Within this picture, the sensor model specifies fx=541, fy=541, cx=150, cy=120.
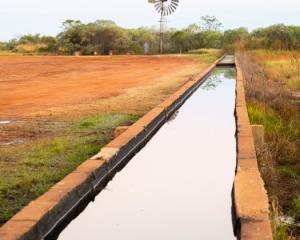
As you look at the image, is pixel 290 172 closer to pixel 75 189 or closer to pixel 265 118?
pixel 75 189

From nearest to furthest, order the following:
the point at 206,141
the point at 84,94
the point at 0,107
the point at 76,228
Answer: the point at 76,228, the point at 206,141, the point at 0,107, the point at 84,94

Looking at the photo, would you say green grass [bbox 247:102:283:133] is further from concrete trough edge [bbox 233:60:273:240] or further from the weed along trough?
concrete trough edge [bbox 233:60:273:240]

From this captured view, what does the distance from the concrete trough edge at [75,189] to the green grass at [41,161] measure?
235 millimetres

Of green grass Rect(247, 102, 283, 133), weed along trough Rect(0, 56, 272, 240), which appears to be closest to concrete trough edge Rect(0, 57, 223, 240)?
weed along trough Rect(0, 56, 272, 240)

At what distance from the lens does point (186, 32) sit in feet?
183

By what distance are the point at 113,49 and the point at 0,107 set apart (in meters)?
39.6

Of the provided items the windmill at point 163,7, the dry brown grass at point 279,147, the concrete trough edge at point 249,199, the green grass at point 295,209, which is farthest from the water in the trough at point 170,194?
the windmill at point 163,7

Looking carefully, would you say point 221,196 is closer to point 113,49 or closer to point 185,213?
point 185,213

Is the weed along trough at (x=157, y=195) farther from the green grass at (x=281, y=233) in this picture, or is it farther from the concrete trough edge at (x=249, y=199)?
the green grass at (x=281, y=233)

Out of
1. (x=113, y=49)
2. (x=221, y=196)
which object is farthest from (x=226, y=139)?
(x=113, y=49)

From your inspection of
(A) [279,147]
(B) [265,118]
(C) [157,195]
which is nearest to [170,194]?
(C) [157,195]

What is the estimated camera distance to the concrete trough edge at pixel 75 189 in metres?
3.06

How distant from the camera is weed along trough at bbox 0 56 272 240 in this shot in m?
3.33

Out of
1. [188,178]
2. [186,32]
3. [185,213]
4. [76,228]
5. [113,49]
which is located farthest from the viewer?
[186,32]
